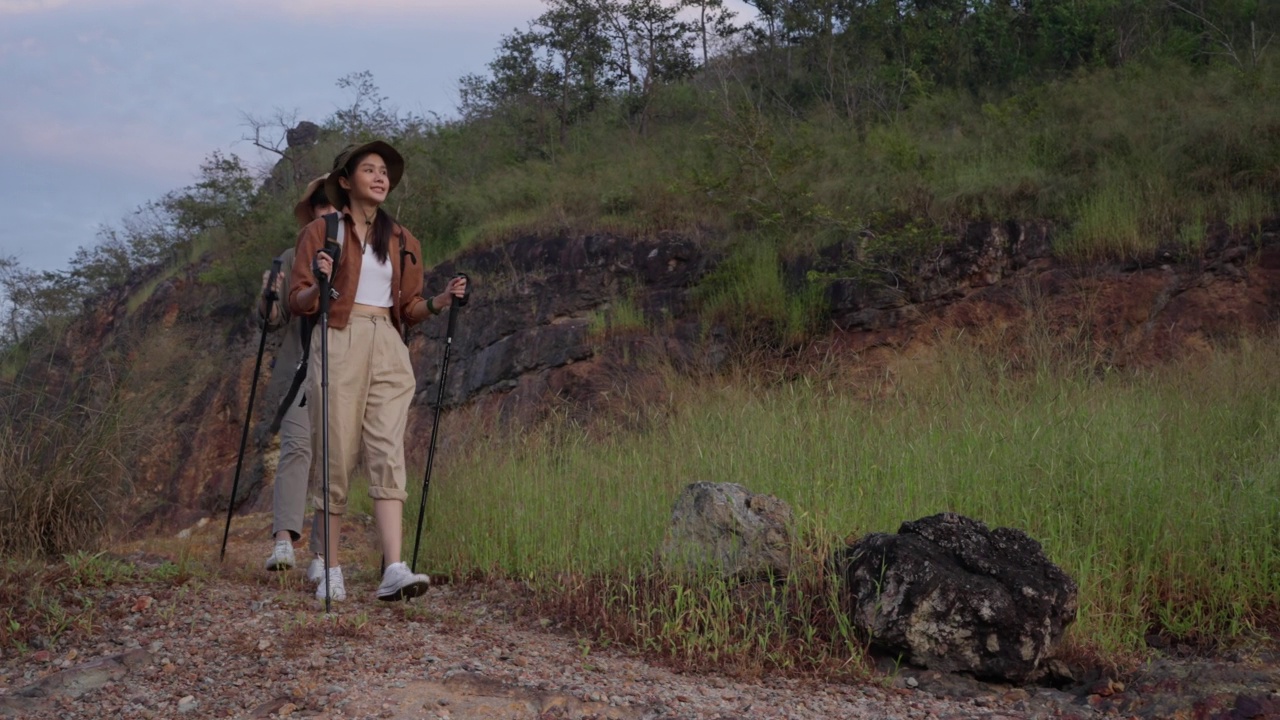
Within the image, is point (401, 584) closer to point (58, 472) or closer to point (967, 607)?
point (58, 472)

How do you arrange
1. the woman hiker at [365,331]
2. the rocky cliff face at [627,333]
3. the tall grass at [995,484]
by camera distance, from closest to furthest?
the tall grass at [995,484], the woman hiker at [365,331], the rocky cliff face at [627,333]

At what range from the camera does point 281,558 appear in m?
6.10

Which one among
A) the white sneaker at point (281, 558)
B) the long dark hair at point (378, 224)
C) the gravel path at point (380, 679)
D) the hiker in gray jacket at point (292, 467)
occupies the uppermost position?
the long dark hair at point (378, 224)

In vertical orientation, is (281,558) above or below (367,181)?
below

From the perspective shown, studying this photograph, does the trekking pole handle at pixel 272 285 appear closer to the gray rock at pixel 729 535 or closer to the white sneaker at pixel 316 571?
the white sneaker at pixel 316 571

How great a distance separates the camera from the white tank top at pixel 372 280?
5.83 meters

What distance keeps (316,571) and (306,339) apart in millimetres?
1258

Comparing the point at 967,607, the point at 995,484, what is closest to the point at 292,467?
the point at 967,607

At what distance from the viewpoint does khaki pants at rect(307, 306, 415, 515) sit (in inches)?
223

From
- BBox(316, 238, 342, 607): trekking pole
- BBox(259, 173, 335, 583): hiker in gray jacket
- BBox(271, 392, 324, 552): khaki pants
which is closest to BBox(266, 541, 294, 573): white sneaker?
BBox(259, 173, 335, 583): hiker in gray jacket

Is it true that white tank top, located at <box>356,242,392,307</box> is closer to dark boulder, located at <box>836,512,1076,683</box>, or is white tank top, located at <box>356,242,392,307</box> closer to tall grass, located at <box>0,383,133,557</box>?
tall grass, located at <box>0,383,133,557</box>

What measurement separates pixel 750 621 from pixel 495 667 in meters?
1.21

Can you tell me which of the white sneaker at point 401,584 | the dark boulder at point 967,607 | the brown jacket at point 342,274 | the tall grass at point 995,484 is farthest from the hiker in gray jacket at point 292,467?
the dark boulder at point 967,607

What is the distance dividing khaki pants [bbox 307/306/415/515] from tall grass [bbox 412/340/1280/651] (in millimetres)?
920
